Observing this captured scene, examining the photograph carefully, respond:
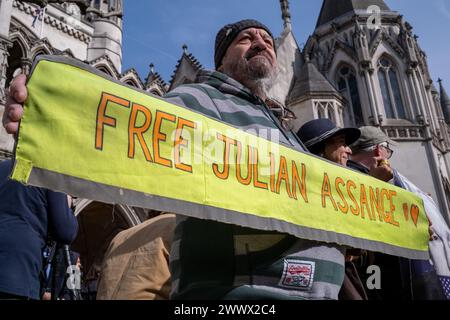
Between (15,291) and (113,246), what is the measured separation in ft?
2.72

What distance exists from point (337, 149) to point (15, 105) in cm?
224

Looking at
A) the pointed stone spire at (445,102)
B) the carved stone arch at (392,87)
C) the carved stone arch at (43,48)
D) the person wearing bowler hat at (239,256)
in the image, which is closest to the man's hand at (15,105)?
the person wearing bowler hat at (239,256)

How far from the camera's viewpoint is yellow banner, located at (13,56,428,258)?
1.39 meters

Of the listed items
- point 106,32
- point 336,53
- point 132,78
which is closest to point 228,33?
point 132,78

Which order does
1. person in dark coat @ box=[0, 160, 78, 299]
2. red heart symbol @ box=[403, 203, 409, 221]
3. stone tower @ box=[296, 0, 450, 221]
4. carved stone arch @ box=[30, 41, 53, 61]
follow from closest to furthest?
person in dark coat @ box=[0, 160, 78, 299], red heart symbol @ box=[403, 203, 409, 221], carved stone arch @ box=[30, 41, 53, 61], stone tower @ box=[296, 0, 450, 221]

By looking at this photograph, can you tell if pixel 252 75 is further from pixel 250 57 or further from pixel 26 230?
pixel 26 230

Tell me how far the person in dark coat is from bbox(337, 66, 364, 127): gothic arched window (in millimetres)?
20509

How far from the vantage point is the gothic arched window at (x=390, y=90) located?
21.6 meters

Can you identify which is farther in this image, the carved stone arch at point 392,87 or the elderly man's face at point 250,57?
the carved stone arch at point 392,87

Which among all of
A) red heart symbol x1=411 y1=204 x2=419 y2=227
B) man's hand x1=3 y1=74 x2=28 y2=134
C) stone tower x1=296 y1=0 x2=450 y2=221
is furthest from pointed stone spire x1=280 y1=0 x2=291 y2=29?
man's hand x1=3 y1=74 x2=28 y2=134

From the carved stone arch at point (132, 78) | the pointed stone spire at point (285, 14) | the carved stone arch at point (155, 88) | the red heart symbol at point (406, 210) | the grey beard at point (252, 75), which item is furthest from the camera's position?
the pointed stone spire at point (285, 14)

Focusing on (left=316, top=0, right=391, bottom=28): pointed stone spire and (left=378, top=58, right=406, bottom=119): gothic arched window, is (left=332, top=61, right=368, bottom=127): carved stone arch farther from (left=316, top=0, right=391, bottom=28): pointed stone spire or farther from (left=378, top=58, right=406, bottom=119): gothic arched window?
(left=316, top=0, right=391, bottom=28): pointed stone spire

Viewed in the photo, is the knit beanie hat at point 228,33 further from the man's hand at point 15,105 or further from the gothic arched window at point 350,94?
the gothic arched window at point 350,94
